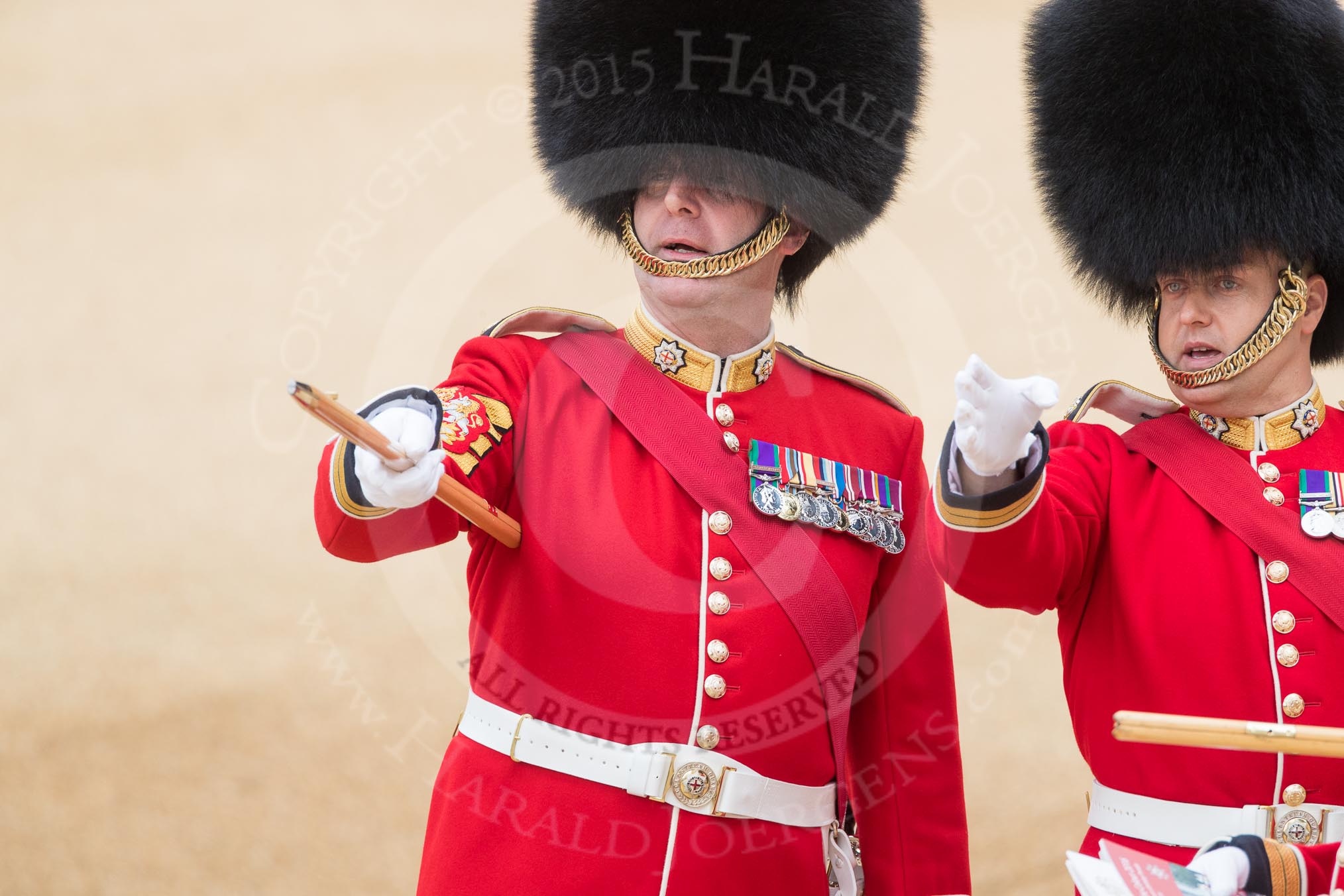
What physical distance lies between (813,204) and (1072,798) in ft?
8.58

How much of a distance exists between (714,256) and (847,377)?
13.0 inches

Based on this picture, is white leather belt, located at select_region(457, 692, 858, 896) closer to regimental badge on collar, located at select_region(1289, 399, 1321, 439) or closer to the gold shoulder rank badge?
the gold shoulder rank badge

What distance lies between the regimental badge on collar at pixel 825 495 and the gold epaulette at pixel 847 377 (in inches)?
7.1

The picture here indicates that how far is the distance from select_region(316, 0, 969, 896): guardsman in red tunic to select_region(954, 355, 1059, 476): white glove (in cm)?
35

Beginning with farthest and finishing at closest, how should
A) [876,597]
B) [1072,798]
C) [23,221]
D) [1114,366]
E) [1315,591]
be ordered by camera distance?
[23,221] → [1114,366] → [1072,798] → [876,597] → [1315,591]

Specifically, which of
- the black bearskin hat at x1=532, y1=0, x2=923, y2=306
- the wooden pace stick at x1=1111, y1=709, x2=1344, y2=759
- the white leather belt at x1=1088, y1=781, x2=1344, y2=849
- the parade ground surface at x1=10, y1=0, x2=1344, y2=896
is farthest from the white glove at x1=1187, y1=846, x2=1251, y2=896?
the parade ground surface at x1=10, y1=0, x2=1344, y2=896

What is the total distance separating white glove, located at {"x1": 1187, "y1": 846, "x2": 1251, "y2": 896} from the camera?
1763 millimetres

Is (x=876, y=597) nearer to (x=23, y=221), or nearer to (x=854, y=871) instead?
(x=854, y=871)

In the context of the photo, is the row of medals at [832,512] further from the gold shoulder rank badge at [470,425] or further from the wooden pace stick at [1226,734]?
the wooden pace stick at [1226,734]

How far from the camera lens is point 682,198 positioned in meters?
2.26

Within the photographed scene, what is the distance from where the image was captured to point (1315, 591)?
6.97 feet

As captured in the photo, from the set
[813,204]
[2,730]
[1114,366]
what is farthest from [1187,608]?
[2,730]

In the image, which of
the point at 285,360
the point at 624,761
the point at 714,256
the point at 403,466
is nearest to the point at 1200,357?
the point at 714,256

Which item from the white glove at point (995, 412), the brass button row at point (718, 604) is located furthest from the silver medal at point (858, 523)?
the white glove at point (995, 412)
